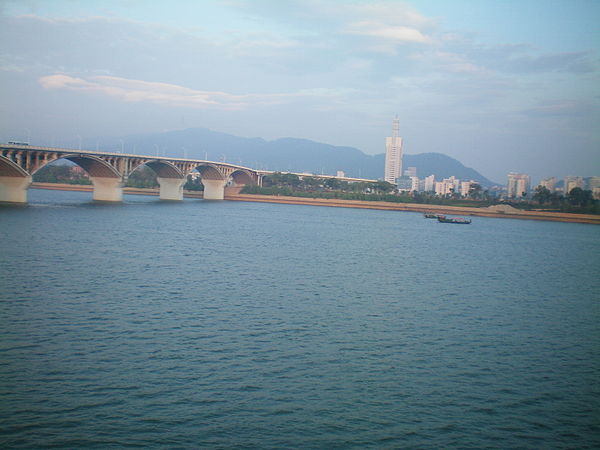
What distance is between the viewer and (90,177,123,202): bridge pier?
68.1 meters

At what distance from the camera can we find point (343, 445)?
9.64m

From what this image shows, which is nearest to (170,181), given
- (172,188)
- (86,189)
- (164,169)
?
(172,188)

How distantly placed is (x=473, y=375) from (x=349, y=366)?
115 inches

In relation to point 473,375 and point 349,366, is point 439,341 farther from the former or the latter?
point 349,366

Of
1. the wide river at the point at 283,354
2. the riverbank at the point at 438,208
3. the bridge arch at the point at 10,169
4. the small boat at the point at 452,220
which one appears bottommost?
the wide river at the point at 283,354

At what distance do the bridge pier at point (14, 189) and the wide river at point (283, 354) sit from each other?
91.7 ft

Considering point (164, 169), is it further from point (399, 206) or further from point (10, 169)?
point (399, 206)

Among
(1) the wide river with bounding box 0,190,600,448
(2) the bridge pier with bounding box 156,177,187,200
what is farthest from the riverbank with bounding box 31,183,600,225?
(1) the wide river with bounding box 0,190,600,448

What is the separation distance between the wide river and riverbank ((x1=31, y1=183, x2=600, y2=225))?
65.9 m

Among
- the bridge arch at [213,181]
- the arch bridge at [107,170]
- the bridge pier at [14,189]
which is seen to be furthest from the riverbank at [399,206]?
the bridge pier at [14,189]

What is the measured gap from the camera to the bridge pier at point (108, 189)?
224 ft

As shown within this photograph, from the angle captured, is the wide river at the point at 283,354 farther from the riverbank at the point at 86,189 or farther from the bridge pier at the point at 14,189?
the riverbank at the point at 86,189

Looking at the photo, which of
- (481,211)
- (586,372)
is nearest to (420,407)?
(586,372)

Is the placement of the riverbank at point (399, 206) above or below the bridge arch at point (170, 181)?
below
